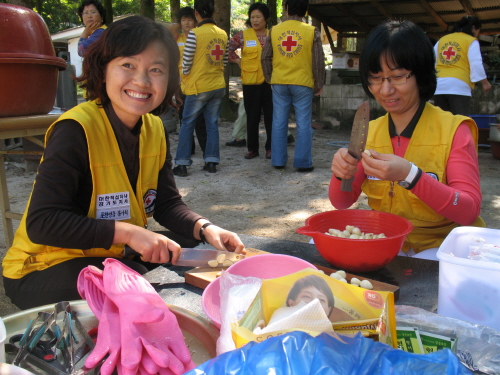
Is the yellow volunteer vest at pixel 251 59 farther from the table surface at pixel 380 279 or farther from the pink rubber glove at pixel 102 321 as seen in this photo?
the pink rubber glove at pixel 102 321

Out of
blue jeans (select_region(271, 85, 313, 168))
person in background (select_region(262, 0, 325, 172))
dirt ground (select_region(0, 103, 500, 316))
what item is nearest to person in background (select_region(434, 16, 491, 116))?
dirt ground (select_region(0, 103, 500, 316))

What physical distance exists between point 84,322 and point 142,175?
83 cm

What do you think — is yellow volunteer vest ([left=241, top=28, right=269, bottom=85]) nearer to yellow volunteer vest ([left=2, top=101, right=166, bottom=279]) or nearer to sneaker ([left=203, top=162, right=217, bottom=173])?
sneaker ([left=203, top=162, right=217, bottom=173])

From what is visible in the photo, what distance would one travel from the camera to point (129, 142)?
5.71 ft

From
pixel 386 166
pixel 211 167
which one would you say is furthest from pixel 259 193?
pixel 386 166

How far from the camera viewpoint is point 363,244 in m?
1.34

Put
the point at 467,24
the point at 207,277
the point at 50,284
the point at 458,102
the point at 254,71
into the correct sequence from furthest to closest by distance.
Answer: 1. the point at 254,71
2. the point at 458,102
3. the point at 467,24
4. the point at 50,284
5. the point at 207,277

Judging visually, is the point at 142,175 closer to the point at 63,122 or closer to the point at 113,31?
the point at 63,122

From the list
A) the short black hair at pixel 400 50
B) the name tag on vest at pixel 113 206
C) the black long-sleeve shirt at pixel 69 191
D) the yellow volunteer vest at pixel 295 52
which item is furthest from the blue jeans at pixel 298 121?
the name tag on vest at pixel 113 206

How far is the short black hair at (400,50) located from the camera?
5.76 feet

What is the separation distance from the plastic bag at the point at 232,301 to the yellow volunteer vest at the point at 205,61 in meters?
4.81

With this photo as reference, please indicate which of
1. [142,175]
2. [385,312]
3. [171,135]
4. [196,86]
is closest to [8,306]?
[142,175]

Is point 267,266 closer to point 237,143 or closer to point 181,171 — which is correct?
point 181,171

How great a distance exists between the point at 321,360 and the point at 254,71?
19.5 feet
